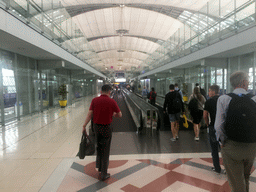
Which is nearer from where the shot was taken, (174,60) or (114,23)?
(174,60)

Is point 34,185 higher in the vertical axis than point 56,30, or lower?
lower

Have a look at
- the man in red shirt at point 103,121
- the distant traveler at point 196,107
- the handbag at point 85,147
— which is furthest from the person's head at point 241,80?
the distant traveler at point 196,107

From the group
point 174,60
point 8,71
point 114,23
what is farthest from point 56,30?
point 114,23

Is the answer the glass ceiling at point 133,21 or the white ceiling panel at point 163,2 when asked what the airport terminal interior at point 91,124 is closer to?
the glass ceiling at point 133,21

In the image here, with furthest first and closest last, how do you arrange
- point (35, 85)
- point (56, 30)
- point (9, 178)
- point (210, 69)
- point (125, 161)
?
point (210, 69) < point (35, 85) < point (56, 30) < point (125, 161) < point (9, 178)

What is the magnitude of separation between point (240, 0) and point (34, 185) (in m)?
9.86

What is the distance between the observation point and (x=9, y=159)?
4.60 meters

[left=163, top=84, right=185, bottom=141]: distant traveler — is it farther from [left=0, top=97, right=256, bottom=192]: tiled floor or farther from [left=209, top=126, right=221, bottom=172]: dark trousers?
[left=209, top=126, right=221, bottom=172]: dark trousers

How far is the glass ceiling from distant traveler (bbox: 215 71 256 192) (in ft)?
23.1

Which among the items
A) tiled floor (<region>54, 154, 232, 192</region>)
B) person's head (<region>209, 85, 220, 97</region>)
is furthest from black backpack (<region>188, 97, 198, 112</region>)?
person's head (<region>209, 85, 220, 97</region>)

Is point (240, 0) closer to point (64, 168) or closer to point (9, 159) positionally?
point (64, 168)

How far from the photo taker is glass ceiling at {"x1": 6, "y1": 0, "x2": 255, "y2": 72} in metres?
9.23

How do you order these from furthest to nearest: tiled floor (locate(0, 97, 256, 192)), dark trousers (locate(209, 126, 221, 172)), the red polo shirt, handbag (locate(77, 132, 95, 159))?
dark trousers (locate(209, 126, 221, 172)) < handbag (locate(77, 132, 95, 159)) < the red polo shirt < tiled floor (locate(0, 97, 256, 192))

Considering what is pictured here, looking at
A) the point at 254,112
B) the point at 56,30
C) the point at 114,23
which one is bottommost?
the point at 254,112
